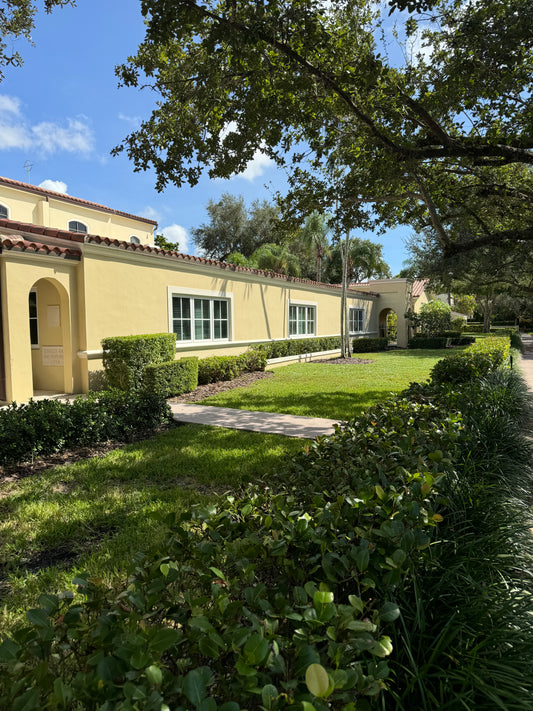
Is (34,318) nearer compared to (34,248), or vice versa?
(34,248)

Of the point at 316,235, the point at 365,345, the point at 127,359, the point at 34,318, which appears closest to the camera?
the point at 127,359

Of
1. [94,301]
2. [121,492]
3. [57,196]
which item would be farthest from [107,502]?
[57,196]

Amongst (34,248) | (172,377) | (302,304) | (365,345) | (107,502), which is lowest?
(107,502)

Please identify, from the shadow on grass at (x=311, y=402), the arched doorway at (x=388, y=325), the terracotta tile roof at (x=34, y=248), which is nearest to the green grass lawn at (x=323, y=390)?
the shadow on grass at (x=311, y=402)

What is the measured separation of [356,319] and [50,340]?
20.5 metres

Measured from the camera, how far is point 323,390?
1127 cm

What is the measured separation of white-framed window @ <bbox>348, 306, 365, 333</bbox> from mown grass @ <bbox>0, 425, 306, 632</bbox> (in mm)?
20553

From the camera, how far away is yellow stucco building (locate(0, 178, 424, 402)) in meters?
8.52

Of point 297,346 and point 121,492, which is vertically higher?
point 297,346

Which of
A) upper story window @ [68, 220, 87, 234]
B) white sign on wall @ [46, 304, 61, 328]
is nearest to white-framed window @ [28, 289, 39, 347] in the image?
white sign on wall @ [46, 304, 61, 328]

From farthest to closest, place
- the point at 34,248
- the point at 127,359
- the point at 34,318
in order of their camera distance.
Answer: the point at 34,318 < the point at 127,359 < the point at 34,248

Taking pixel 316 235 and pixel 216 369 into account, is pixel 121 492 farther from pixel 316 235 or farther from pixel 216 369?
pixel 316 235

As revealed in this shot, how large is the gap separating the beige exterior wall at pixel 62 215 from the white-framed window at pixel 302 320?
1150 centimetres

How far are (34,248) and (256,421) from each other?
5954 millimetres
